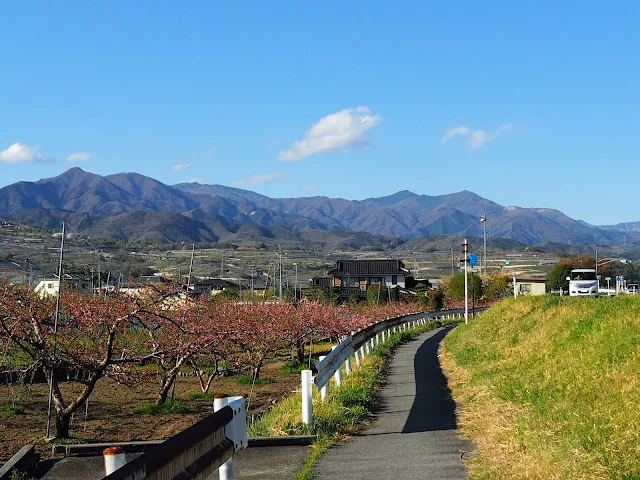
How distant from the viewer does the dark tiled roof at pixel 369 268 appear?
107 m

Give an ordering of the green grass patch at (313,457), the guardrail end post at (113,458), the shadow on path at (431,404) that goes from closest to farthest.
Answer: the guardrail end post at (113,458)
the green grass patch at (313,457)
the shadow on path at (431,404)

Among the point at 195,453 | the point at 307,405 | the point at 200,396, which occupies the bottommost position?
the point at 200,396

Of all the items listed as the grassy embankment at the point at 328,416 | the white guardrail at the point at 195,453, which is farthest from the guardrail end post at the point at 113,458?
the grassy embankment at the point at 328,416

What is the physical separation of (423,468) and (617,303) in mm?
10635

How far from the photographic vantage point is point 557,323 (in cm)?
1769

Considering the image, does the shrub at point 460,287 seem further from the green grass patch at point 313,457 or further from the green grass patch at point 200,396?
the green grass patch at point 313,457

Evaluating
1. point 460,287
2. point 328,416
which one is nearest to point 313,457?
point 328,416

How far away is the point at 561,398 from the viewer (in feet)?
33.7

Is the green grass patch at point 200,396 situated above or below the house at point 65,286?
below

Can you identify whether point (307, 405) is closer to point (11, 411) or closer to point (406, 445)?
point (406, 445)

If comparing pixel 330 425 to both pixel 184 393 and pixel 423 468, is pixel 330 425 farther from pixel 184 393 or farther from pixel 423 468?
pixel 184 393

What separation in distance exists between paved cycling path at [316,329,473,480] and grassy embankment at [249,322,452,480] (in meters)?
0.19

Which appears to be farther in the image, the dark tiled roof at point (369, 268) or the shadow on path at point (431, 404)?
the dark tiled roof at point (369, 268)

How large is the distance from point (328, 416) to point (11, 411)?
7764 mm
